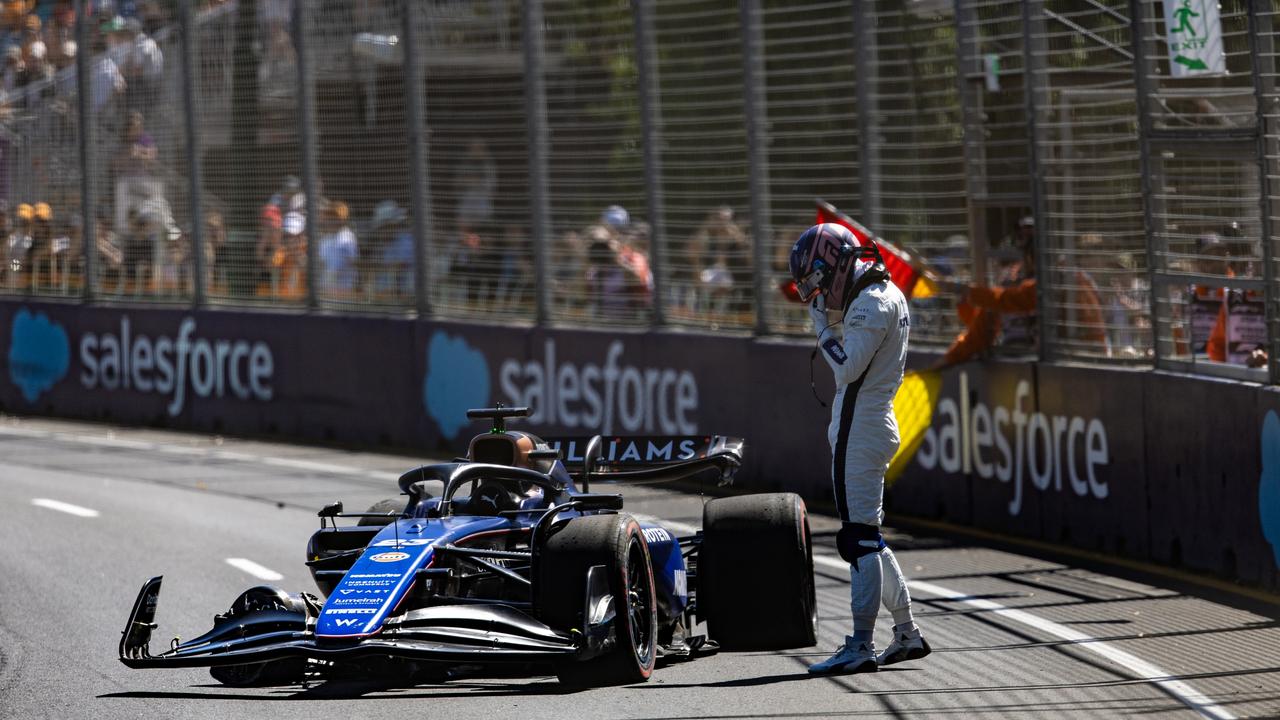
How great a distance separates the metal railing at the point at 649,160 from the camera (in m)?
11.1

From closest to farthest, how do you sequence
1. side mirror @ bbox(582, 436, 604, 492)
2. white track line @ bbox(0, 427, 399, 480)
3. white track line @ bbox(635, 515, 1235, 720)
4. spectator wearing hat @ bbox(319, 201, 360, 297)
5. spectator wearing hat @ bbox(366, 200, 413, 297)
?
white track line @ bbox(635, 515, 1235, 720) < side mirror @ bbox(582, 436, 604, 492) < white track line @ bbox(0, 427, 399, 480) < spectator wearing hat @ bbox(366, 200, 413, 297) < spectator wearing hat @ bbox(319, 201, 360, 297)

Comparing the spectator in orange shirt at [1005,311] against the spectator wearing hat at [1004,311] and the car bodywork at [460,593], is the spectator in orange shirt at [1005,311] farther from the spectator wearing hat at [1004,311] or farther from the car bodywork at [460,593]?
the car bodywork at [460,593]

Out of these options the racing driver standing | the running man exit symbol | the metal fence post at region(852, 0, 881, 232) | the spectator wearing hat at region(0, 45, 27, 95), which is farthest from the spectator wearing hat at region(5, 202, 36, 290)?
the racing driver standing

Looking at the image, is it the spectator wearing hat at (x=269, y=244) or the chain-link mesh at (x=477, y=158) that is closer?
the chain-link mesh at (x=477, y=158)

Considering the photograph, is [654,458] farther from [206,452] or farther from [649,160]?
[206,452]

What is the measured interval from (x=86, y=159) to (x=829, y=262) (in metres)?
14.5

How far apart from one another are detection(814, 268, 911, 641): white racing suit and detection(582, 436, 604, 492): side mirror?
1342 mm

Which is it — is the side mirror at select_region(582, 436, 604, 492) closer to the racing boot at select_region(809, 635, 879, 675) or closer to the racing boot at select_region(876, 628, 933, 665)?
the racing boot at select_region(809, 635, 879, 675)

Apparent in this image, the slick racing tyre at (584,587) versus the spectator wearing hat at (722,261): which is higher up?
the spectator wearing hat at (722,261)

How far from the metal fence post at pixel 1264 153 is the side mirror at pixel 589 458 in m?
3.59

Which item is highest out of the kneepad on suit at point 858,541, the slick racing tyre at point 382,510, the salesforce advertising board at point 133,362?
the salesforce advertising board at point 133,362

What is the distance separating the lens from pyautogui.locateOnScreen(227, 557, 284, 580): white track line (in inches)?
412

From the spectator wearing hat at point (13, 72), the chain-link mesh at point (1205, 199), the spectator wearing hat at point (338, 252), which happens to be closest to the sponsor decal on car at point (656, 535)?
the chain-link mesh at point (1205, 199)

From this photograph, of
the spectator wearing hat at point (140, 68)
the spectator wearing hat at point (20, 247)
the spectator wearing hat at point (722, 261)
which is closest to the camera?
the spectator wearing hat at point (722, 261)
